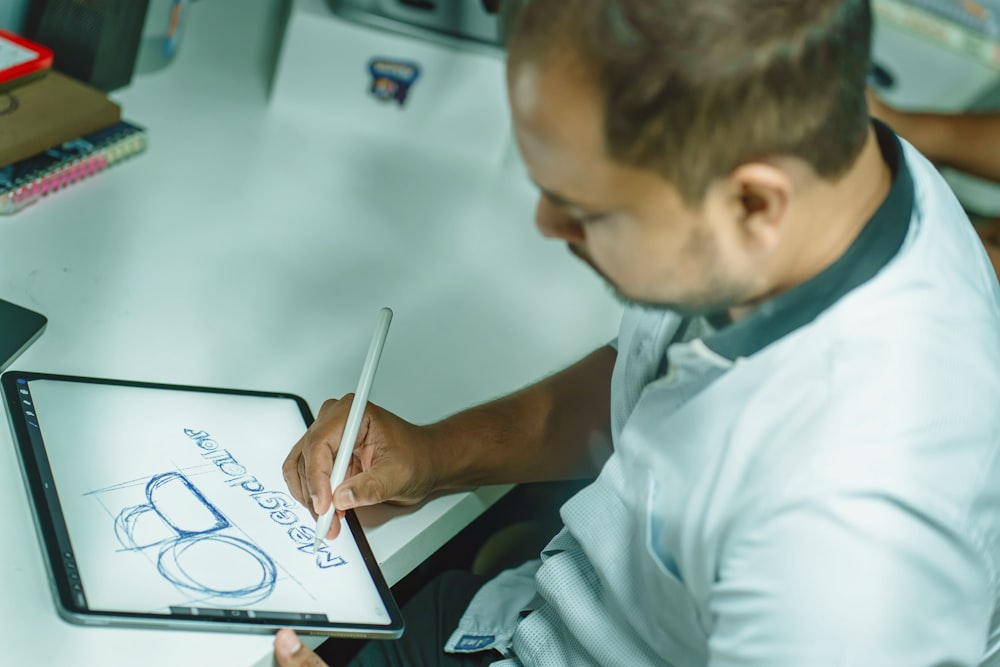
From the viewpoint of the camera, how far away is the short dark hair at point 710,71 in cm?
58

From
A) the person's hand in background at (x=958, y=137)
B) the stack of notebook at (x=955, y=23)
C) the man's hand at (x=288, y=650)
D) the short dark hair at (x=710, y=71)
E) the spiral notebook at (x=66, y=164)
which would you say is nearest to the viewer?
the short dark hair at (x=710, y=71)

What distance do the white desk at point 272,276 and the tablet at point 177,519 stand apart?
19mm

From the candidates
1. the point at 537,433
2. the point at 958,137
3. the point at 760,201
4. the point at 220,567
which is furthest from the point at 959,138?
the point at 220,567

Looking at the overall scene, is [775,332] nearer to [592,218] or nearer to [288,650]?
[592,218]

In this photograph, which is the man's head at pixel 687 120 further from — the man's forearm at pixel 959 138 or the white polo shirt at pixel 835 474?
the man's forearm at pixel 959 138

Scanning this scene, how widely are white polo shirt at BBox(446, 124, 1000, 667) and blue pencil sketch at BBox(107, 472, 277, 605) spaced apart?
0.25 m

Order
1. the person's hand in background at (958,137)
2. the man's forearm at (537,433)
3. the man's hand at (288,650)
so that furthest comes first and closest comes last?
1. the person's hand in background at (958,137)
2. the man's forearm at (537,433)
3. the man's hand at (288,650)

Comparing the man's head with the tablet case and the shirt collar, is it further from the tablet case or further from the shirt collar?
the tablet case

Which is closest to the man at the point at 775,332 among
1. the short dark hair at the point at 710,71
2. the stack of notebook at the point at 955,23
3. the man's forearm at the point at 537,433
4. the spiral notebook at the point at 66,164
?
the short dark hair at the point at 710,71

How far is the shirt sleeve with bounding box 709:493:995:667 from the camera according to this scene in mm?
591

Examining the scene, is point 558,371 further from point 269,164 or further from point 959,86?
point 959,86

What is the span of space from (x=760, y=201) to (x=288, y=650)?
419 mm

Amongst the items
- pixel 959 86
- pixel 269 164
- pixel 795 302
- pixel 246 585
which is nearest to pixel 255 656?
pixel 246 585

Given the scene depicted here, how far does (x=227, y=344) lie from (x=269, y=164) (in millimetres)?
340
